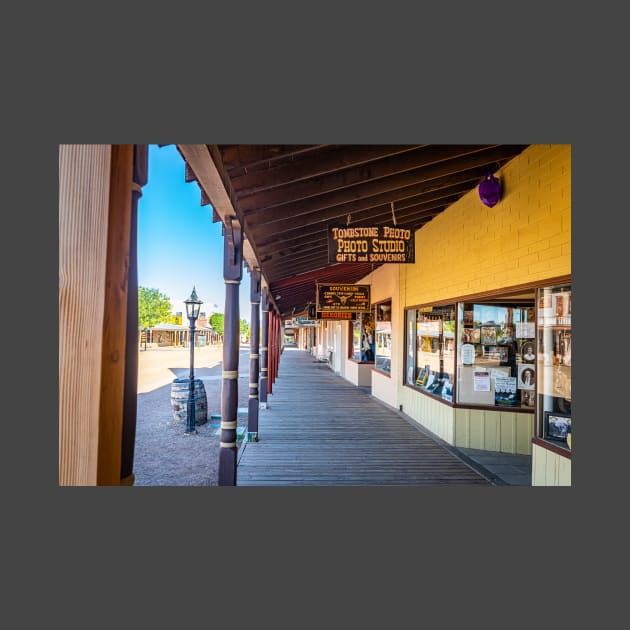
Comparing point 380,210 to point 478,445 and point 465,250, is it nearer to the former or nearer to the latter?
point 465,250

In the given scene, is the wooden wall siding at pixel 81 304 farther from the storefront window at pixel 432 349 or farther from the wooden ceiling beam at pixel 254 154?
the storefront window at pixel 432 349

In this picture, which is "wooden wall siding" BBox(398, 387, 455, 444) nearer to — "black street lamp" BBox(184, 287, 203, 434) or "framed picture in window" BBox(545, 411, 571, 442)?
"framed picture in window" BBox(545, 411, 571, 442)

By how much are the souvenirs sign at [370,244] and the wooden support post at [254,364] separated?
261 centimetres

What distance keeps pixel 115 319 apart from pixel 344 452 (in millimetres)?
4791

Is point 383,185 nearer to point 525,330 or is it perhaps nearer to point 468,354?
point 468,354

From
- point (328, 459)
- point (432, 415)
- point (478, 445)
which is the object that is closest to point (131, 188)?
point (328, 459)

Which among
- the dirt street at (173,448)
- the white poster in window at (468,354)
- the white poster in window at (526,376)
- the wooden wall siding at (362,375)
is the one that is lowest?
the dirt street at (173,448)

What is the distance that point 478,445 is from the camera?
5.55 m

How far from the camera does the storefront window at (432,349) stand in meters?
6.06

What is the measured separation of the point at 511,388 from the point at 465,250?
206 centimetres

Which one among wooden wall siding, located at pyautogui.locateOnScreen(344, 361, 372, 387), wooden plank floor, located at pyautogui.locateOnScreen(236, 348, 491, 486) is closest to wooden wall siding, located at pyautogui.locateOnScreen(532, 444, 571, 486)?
wooden plank floor, located at pyautogui.locateOnScreen(236, 348, 491, 486)

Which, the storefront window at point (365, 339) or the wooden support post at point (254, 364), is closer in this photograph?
the wooden support post at point (254, 364)

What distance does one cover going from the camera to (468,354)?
5.75m

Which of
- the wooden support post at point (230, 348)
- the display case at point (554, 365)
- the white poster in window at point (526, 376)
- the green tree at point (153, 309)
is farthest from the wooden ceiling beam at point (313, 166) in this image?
the green tree at point (153, 309)
